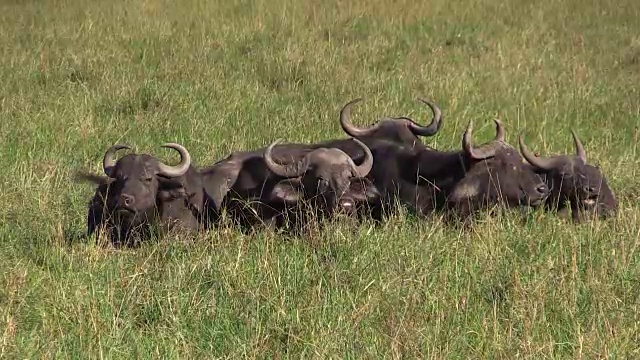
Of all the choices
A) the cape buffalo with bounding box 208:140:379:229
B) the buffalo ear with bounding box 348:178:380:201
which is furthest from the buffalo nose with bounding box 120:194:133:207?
the buffalo ear with bounding box 348:178:380:201

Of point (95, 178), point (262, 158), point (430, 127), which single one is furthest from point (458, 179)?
point (95, 178)

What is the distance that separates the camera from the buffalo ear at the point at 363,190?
7.13 meters

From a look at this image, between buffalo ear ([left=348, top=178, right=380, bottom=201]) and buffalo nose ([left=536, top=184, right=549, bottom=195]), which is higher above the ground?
buffalo nose ([left=536, top=184, right=549, bottom=195])

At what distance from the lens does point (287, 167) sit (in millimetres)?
7391

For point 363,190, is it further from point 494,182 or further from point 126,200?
point 126,200

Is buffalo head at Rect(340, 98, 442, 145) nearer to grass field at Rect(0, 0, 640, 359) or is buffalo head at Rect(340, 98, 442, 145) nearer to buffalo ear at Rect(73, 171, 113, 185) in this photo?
grass field at Rect(0, 0, 640, 359)

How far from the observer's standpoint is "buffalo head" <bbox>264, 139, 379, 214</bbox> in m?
7.02

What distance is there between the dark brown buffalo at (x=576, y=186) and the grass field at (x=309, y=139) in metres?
0.44

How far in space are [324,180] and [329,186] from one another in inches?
3.4

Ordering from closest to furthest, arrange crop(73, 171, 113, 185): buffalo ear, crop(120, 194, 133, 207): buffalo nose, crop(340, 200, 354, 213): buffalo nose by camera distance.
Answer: crop(120, 194, 133, 207): buffalo nose, crop(340, 200, 354, 213): buffalo nose, crop(73, 171, 113, 185): buffalo ear

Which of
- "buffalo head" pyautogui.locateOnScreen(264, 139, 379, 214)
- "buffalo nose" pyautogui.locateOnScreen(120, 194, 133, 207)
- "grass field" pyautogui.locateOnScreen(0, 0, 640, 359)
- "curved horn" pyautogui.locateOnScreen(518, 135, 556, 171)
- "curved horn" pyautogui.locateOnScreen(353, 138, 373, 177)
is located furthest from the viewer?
"curved horn" pyautogui.locateOnScreen(518, 135, 556, 171)

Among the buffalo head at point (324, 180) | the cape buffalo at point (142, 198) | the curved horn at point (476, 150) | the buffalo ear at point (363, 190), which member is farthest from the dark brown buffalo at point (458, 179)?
the cape buffalo at point (142, 198)

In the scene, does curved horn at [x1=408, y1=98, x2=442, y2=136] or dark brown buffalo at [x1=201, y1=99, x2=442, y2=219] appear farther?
curved horn at [x1=408, y1=98, x2=442, y2=136]

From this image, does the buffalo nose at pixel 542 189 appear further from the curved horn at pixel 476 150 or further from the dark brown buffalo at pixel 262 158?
the dark brown buffalo at pixel 262 158
